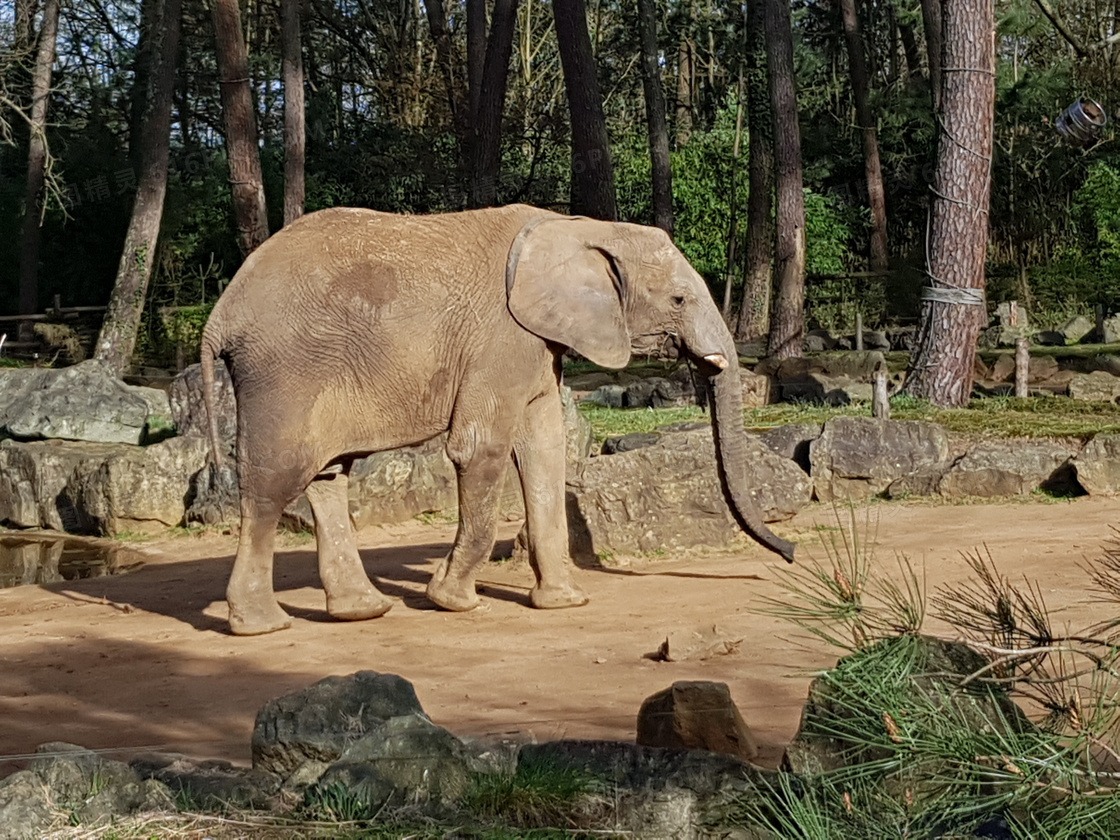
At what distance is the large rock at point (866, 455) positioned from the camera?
1212 cm

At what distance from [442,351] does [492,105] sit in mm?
16072

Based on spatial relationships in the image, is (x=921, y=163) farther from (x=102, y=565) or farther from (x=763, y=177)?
(x=102, y=565)

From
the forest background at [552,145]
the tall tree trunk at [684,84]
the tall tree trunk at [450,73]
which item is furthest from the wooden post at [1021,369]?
the tall tree trunk at [684,84]

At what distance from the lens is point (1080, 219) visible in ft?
94.1

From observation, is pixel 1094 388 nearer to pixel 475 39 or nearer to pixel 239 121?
pixel 239 121

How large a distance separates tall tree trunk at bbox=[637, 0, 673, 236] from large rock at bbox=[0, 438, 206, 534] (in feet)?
50.0

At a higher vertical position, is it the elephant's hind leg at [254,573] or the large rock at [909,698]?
the large rock at [909,698]

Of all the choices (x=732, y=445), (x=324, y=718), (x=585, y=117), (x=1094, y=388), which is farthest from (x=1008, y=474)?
(x=585, y=117)

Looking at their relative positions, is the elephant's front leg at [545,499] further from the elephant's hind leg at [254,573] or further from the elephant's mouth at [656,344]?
the elephant's hind leg at [254,573]

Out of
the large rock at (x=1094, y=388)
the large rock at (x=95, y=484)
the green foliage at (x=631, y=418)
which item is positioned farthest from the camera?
the large rock at (x=1094, y=388)

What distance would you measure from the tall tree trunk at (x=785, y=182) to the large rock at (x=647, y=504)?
1254 centimetres

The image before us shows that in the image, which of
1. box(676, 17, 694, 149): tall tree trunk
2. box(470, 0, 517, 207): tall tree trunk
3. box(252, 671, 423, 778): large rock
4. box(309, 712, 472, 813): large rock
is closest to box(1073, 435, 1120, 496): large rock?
box(252, 671, 423, 778): large rock

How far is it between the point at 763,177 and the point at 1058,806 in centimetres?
2401

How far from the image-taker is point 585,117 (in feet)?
72.1
